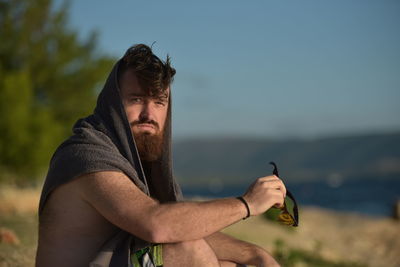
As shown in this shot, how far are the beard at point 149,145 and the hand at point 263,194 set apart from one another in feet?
2.04

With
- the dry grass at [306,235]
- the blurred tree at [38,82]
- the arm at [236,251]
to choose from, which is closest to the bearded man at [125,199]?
the arm at [236,251]

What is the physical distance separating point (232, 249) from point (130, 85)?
115 centimetres

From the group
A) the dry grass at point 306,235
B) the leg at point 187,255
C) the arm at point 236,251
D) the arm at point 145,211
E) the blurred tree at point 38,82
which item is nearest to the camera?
the arm at point 145,211

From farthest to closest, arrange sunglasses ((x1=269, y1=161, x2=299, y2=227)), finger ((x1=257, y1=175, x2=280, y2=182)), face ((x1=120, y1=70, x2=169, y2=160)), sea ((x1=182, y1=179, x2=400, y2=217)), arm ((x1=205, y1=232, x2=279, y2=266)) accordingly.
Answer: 1. sea ((x1=182, y1=179, x2=400, y2=217))
2. arm ((x1=205, y1=232, x2=279, y2=266))
3. sunglasses ((x1=269, y1=161, x2=299, y2=227))
4. face ((x1=120, y1=70, x2=169, y2=160))
5. finger ((x1=257, y1=175, x2=280, y2=182))

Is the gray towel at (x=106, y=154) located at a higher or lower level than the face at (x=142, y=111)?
lower

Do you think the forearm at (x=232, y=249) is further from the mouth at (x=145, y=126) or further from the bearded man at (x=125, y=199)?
the mouth at (x=145, y=126)

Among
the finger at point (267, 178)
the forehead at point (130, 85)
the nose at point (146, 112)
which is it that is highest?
the forehead at point (130, 85)

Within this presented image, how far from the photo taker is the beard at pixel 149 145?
3.36 meters

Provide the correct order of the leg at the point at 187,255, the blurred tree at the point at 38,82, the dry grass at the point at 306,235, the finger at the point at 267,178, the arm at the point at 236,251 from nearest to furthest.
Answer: the leg at the point at 187,255
the finger at the point at 267,178
the arm at the point at 236,251
the dry grass at the point at 306,235
the blurred tree at the point at 38,82

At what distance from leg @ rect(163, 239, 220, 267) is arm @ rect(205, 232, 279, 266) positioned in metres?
0.56

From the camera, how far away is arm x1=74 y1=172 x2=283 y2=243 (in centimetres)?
285

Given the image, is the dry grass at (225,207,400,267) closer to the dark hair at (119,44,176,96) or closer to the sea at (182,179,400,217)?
the sea at (182,179,400,217)

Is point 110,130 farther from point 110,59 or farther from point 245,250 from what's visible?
point 110,59

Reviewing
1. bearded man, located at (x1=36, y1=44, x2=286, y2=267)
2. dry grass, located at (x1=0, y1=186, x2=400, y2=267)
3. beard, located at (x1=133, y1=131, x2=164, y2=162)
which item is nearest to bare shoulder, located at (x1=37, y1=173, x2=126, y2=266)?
bearded man, located at (x1=36, y1=44, x2=286, y2=267)
